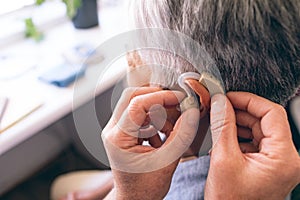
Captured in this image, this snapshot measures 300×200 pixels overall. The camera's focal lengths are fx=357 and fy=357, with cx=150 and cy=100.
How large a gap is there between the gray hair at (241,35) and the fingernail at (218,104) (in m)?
0.04

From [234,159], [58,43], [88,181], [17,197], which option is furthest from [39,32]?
[234,159]

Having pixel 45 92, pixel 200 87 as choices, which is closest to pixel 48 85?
Result: pixel 45 92

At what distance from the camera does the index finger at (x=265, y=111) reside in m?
0.53

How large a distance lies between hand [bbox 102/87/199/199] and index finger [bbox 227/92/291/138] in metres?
0.07

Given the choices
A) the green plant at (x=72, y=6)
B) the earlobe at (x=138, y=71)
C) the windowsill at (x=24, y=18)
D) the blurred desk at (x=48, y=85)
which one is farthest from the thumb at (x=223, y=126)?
the windowsill at (x=24, y=18)

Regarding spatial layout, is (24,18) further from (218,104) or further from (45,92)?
(218,104)

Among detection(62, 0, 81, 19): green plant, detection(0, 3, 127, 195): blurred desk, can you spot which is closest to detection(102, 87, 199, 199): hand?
detection(0, 3, 127, 195): blurred desk

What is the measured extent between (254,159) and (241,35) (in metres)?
0.19

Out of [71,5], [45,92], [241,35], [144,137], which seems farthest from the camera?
[71,5]

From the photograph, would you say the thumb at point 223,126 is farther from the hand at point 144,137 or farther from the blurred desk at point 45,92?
the blurred desk at point 45,92

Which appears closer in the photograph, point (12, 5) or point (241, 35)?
point (241, 35)

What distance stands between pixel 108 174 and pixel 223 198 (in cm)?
57

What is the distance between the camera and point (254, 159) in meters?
0.54

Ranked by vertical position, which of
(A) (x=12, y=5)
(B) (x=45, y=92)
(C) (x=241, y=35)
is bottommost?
(B) (x=45, y=92)
